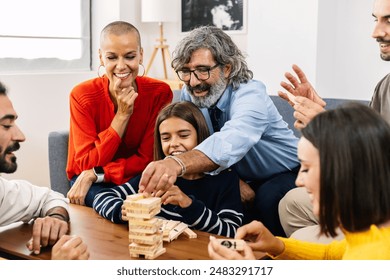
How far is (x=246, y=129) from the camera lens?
8.29ft

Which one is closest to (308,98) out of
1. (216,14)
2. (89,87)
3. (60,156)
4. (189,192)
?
(189,192)

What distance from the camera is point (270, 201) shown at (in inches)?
106

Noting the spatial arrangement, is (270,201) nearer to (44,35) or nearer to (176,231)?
(176,231)

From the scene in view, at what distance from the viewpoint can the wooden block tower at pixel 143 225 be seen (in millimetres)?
1624

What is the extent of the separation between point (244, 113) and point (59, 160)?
132 cm

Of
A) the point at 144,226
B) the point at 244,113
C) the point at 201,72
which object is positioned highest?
the point at 201,72

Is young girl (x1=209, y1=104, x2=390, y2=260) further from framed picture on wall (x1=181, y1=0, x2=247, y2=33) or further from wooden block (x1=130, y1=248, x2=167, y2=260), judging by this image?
framed picture on wall (x1=181, y1=0, x2=247, y2=33)

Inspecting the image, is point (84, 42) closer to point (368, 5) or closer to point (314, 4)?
point (314, 4)

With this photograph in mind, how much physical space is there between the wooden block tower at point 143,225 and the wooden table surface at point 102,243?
47mm

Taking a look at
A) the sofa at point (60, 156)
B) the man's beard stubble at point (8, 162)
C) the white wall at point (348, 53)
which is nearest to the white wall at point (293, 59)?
the white wall at point (348, 53)

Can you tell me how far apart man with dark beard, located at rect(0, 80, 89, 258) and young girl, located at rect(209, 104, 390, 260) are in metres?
0.75

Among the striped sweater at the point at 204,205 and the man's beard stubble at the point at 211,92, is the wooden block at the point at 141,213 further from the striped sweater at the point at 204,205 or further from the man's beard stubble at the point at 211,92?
the man's beard stubble at the point at 211,92

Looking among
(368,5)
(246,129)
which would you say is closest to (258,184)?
(246,129)
